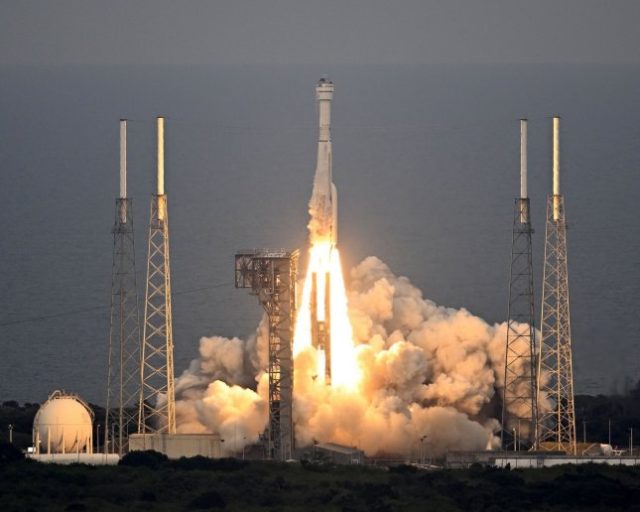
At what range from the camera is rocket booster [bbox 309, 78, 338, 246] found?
75500 millimetres

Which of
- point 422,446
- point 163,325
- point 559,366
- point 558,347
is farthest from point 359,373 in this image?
point 558,347

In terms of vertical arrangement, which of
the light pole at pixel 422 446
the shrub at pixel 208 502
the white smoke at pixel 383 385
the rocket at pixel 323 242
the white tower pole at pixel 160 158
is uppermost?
the white tower pole at pixel 160 158

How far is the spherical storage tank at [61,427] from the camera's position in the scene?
237 ft

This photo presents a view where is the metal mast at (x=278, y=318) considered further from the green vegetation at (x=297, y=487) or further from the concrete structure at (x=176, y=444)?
the green vegetation at (x=297, y=487)

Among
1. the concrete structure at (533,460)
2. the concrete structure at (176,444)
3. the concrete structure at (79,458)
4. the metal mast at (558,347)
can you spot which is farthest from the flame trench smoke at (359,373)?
the concrete structure at (79,458)

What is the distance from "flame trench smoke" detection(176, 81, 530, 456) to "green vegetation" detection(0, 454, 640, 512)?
510 centimetres

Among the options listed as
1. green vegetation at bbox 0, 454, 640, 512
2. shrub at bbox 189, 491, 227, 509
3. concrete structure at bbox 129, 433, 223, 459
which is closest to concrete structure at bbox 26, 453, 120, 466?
concrete structure at bbox 129, 433, 223, 459

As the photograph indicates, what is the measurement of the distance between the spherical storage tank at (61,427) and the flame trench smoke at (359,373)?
4.33m

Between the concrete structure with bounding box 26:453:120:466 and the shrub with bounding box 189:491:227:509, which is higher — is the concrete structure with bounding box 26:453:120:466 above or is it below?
above

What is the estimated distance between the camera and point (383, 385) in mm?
76938

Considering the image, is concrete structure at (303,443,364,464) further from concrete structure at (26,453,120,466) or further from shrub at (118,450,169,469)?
concrete structure at (26,453,120,466)

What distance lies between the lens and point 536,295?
10875 centimetres

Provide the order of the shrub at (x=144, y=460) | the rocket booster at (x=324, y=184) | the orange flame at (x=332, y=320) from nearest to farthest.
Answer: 1. the shrub at (x=144, y=460)
2. the rocket booster at (x=324, y=184)
3. the orange flame at (x=332, y=320)

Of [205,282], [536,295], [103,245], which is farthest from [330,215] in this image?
[103,245]
